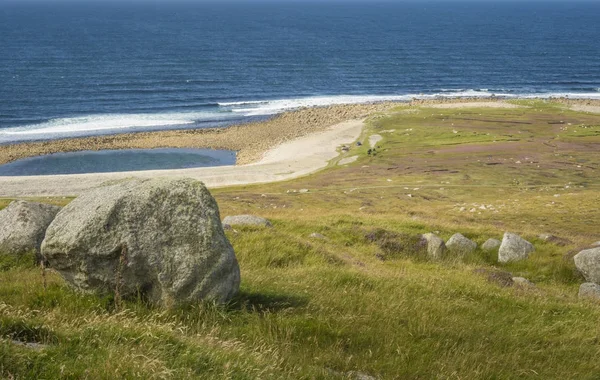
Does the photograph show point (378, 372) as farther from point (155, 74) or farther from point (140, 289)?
point (155, 74)

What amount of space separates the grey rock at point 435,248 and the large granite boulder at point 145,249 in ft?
46.0

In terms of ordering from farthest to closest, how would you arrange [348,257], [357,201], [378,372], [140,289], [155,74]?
[155,74] → [357,201] → [348,257] → [140,289] → [378,372]

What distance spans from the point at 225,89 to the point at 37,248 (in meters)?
103

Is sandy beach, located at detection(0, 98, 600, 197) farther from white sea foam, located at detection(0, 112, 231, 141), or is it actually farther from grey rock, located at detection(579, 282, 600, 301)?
grey rock, located at detection(579, 282, 600, 301)

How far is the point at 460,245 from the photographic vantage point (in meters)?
25.6

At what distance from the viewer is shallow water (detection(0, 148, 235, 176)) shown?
223 feet

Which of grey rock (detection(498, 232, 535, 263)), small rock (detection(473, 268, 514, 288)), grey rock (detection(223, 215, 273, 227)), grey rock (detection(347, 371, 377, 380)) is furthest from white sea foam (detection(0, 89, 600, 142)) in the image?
grey rock (detection(347, 371, 377, 380))

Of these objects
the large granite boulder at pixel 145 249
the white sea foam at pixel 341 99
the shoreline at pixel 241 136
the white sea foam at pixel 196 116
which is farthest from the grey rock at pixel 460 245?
the white sea foam at pixel 341 99

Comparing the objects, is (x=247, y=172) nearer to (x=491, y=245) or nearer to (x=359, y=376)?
(x=491, y=245)

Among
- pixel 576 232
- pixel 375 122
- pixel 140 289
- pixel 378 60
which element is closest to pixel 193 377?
pixel 140 289

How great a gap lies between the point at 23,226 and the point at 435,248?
15.0 m

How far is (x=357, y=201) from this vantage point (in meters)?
Answer: 44.3

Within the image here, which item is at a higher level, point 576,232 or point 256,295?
point 256,295

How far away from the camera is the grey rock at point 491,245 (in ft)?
84.4
